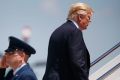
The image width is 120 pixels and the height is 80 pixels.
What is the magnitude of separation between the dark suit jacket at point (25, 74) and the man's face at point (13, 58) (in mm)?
82

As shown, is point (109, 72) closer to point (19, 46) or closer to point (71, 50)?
point (71, 50)

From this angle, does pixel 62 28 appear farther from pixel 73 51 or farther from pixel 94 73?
pixel 94 73

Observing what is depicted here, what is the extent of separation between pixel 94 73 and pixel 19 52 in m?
1.57

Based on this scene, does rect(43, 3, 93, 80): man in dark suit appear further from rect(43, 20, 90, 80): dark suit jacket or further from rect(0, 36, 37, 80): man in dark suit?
rect(0, 36, 37, 80): man in dark suit

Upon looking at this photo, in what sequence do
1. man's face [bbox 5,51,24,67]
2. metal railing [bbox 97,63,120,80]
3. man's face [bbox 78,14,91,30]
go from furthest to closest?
metal railing [bbox 97,63,120,80]
man's face [bbox 78,14,91,30]
man's face [bbox 5,51,24,67]

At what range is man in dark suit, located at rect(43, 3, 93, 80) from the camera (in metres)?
4.46

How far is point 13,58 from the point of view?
4.41 m

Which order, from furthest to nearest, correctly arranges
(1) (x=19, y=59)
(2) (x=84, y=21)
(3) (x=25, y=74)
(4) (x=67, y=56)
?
(2) (x=84, y=21)
(4) (x=67, y=56)
(1) (x=19, y=59)
(3) (x=25, y=74)

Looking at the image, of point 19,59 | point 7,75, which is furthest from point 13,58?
point 7,75

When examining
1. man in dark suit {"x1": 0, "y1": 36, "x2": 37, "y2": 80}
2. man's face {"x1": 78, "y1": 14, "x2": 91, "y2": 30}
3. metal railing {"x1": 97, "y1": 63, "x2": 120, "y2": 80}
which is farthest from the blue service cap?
metal railing {"x1": 97, "y1": 63, "x2": 120, "y2": 80}

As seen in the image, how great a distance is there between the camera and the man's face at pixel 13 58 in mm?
4383

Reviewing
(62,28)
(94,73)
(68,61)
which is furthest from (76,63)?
(94,73)

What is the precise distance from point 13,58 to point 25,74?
0.23 meters

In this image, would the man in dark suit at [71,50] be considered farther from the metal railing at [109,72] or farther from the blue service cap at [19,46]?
the metal railing at [109,72]
